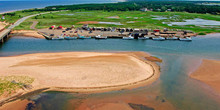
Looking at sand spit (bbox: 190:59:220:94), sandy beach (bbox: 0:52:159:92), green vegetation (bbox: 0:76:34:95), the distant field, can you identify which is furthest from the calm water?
the distant field

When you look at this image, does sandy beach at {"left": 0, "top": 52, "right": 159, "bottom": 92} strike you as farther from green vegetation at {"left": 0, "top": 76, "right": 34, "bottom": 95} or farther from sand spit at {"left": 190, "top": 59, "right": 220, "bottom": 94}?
sand spit at {"left": 190, "top": 59, "right": 220, "bottom": 94}

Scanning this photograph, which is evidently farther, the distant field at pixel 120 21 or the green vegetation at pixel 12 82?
the distant field at pixel 120 21

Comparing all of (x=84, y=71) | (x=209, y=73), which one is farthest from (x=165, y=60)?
(x=84, y=71)

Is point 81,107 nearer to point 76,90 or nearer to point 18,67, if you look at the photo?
point 76,90

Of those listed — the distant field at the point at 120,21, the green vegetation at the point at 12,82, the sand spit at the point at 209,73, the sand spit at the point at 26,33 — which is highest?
the distant field at the point at 120,21

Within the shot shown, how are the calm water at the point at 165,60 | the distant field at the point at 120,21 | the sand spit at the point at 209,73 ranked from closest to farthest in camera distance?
the calm water at the point at 165,60 → the sand spit at the point at 209,73 → the distant field at the point at 120,21

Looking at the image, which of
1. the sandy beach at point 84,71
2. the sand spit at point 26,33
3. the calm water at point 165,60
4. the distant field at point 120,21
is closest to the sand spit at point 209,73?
the calm water at point 165,60

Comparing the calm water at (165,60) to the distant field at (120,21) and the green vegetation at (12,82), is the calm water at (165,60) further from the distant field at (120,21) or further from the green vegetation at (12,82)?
the distant field at (120,21)

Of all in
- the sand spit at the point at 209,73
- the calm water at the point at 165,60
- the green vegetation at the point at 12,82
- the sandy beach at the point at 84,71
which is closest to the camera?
the calm water at the point at 165,60
